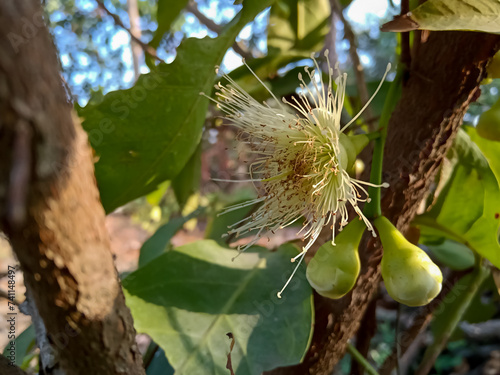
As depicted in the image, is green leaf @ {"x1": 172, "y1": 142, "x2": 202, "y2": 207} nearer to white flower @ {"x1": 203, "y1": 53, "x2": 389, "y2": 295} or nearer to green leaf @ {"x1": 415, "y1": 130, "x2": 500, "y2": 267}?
white flower @ {"x1": 203, "y1": 53, "x2": 389, "y2": 295}

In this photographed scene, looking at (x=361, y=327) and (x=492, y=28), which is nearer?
(x=492, y=28)

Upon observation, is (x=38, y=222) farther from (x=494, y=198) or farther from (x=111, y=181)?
(x=494, y=198)

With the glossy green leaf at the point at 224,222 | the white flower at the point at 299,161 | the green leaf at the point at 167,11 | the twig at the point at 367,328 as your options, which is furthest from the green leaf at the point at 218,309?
the green leaf at the point at 167,11

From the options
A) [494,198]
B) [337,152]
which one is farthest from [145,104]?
[494,198]

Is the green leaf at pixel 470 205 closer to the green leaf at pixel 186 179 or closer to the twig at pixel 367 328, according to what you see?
the twig at pixel 367 328

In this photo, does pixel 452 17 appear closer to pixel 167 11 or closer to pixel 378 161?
pixel 378 161

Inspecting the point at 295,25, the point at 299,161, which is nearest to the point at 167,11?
the point at 295,25
